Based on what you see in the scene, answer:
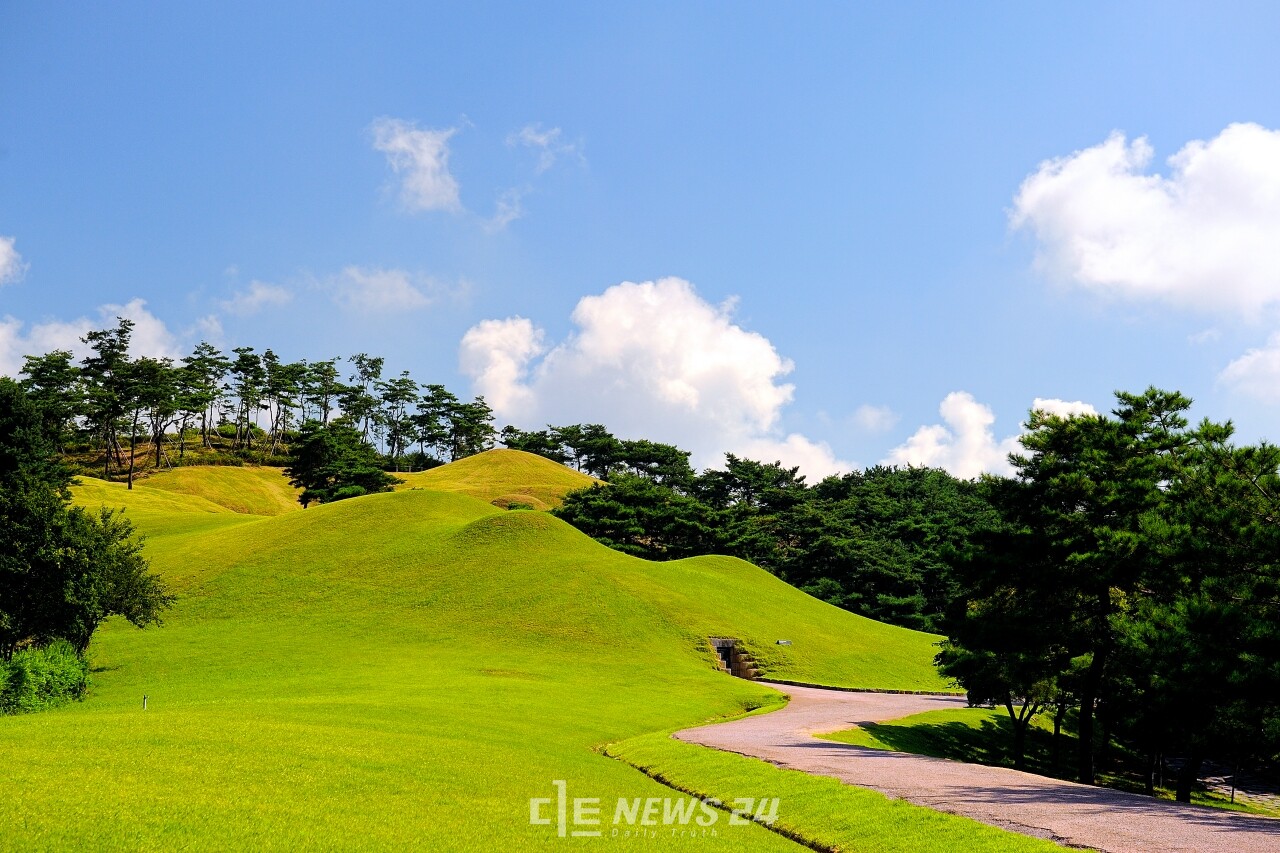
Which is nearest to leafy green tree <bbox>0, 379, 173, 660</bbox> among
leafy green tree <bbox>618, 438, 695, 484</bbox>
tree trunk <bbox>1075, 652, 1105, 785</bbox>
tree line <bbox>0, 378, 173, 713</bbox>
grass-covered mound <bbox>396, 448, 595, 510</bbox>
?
tree line <bbox>0, 378, 173, 713</bbox>

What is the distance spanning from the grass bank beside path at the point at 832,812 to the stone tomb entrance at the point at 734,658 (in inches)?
1477

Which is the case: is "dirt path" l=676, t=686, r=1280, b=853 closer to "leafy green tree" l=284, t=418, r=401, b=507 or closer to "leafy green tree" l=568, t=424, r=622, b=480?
"leafy green tree" l=284, t=418, r=401, b=507

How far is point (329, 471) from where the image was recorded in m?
126

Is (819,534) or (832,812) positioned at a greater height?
(819,534)

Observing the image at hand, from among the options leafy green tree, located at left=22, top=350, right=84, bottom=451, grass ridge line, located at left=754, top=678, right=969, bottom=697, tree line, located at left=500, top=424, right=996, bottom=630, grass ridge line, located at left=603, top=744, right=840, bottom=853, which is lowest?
grass ridge line, located at left=754, top=678, right=969, bottom=697

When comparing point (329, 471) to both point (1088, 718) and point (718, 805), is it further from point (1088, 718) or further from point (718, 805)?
point (718, 805)

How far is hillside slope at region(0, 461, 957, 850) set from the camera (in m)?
16.9

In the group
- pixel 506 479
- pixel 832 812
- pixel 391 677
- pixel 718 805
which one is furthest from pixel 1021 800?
pixel 506 479

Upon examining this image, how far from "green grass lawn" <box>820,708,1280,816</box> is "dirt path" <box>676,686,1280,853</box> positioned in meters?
5.00

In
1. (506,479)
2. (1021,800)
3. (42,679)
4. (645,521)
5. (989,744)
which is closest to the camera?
(1021,800)

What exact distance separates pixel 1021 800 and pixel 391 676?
36.4 m

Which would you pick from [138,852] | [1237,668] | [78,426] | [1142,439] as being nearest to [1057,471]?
[1142,439]

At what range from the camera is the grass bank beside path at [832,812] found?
17047 millimetres

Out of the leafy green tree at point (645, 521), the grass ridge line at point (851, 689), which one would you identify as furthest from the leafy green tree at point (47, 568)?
the leafy green tree at point (645, 521)
